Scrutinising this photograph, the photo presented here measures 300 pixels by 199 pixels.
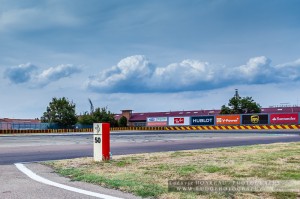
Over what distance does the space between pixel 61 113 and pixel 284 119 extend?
176 feet

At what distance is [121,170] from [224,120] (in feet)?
175

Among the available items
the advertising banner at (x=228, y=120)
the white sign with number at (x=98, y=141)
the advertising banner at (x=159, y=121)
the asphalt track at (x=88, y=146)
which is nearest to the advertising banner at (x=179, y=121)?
the advertising banner at (x=159, y=121)

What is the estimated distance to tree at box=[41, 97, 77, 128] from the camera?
9100 cm

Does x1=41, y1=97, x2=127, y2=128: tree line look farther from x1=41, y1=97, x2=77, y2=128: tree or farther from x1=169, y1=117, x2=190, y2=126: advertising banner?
x1=169, y1=117, x2=190, y2=126: advertising banner

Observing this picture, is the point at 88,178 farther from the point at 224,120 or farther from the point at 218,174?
the point at 224,120

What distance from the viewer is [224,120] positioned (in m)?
61.1

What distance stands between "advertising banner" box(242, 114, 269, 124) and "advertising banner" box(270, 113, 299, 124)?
1.02 m

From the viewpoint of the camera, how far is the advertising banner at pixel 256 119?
5564 centimetres

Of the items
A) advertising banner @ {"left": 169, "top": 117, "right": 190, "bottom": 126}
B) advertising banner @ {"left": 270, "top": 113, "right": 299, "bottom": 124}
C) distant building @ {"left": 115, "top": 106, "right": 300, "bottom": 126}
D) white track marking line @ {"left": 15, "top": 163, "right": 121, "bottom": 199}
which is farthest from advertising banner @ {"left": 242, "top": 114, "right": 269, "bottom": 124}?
white track marking line @ {"left": 15, "top": 163, "right": 121, "bottom": 199}

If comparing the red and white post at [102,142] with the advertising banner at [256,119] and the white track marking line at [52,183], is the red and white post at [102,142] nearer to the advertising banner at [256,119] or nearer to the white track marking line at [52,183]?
the white track marking line at [52,183]

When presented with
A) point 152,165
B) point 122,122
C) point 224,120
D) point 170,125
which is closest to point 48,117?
point 122,122

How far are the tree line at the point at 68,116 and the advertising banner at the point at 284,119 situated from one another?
1645 inches

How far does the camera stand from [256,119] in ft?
185

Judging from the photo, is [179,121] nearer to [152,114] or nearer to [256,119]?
[256,119]
